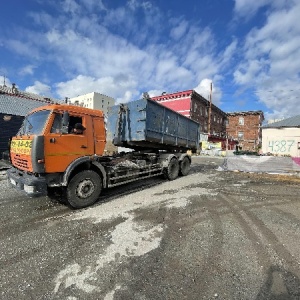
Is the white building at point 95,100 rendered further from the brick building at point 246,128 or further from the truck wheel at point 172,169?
the truck wheel at point 172,169

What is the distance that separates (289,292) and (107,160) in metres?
5.86

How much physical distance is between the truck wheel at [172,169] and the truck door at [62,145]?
497 cm

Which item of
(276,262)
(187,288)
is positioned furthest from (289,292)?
(187,288)

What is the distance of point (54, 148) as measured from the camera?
225 inches

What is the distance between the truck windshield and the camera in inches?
229

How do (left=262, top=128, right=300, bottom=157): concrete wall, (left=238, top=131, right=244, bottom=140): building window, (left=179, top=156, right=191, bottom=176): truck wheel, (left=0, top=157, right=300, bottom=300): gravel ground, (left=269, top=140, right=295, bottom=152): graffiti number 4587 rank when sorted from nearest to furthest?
(left=0, top=157, right=300, bottom=300): gravel ground, (left=179, top=156, right=191, bottom=176): truck wheel, (left=262, top=128, right=300, bottom=157): concrete wall, (left=269, top=140, right=295, bottom=152): graffiti number 4587, (left=238, top=131, right=244, bottom=140): building window

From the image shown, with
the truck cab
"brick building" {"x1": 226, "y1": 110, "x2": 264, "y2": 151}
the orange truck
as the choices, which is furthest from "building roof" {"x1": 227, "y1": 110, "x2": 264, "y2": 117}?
the truck cab

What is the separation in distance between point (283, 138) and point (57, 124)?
24.6 metres

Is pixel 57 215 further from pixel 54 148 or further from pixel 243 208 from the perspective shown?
pixel 243 208

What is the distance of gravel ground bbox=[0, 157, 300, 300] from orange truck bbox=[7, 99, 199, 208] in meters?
0.78

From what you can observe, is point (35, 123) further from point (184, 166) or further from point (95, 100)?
point (95, 100)

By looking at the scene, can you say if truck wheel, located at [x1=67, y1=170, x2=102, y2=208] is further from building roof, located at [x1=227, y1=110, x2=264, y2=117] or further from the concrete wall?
building roof, located at [x1=227, y1=110, x2=264, y2=117]

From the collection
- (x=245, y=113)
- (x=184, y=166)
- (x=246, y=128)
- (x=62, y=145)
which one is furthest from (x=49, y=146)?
A: (x=245, y=113)

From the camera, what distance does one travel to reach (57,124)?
584 centimetres
